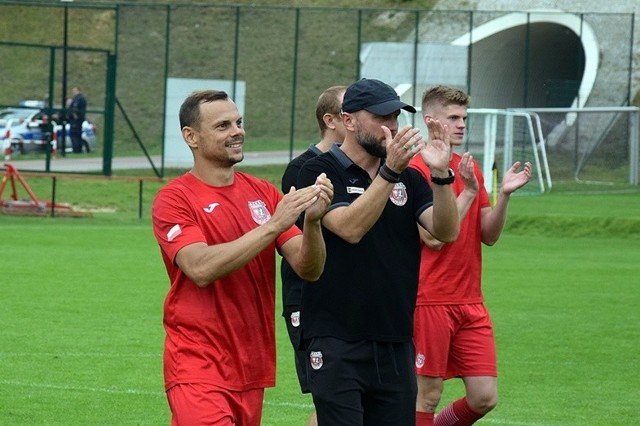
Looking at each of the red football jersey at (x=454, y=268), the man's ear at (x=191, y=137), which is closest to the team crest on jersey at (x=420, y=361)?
the red football jersey at (x=454, y=268)

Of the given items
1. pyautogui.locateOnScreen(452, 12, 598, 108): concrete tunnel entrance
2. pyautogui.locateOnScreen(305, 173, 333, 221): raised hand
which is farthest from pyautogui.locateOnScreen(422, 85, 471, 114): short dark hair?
pyautogui.locateOnScreen(452, 12, 598, 108): concrete tunnel entrance

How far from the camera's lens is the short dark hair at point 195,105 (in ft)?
20.2

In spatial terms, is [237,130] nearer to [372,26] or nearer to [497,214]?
[497,214]

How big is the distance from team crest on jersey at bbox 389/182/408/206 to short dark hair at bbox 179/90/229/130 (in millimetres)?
878

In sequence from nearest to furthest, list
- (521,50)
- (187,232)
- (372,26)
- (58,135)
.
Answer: (187,232) < (58,135) < (521,50) < (372,26)

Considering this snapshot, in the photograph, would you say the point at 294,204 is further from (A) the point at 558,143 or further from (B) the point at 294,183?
(A) the point at 558,143

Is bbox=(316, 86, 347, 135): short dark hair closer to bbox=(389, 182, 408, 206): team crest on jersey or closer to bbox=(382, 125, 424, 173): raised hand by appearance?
bbox=(389, 182, 408, 206): team crest on jersey

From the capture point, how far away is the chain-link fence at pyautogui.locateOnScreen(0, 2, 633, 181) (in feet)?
124

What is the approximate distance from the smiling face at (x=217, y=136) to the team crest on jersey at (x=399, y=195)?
2.35 ft

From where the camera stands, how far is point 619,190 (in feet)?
112

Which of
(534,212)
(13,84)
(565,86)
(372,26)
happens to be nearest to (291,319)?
(534,212)

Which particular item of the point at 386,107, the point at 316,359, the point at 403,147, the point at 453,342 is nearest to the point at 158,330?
the point at 453,342

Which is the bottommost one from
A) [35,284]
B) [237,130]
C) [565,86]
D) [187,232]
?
[35,284]

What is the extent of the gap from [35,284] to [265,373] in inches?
470
